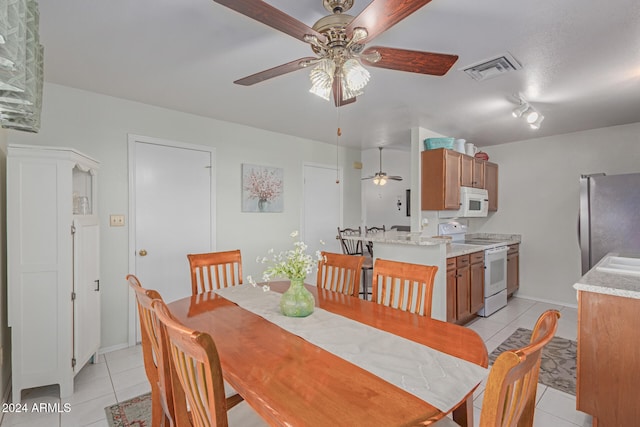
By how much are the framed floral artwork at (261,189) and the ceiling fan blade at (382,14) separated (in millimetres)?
2717

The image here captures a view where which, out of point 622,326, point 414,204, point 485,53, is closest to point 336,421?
point 622,326

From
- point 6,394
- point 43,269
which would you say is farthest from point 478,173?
point 6,394

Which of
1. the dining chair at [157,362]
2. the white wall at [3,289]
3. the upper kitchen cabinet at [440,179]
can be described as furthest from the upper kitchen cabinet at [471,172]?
the white wall at [3,289]

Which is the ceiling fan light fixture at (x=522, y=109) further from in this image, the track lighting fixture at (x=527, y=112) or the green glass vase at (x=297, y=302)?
the green glass vase at (x=297, y=302)

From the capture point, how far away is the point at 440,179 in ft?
12.0

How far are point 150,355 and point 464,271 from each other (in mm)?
3043

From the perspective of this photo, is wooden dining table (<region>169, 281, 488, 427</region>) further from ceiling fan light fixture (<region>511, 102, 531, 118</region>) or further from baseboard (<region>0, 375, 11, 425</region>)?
ceiling fan light fixture (<region>511, 102, 531, 118</region>)

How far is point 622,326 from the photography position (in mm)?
1629

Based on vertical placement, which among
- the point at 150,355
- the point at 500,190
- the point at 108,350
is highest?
the point at 500,190

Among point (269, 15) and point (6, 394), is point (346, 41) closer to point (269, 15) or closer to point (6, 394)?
point (269, 15)

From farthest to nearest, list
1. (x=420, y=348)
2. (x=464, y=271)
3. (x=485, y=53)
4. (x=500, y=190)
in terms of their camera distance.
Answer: (x=500, y=190), (x=464, y=271), (x=485, y=53), (x=420, y=348)

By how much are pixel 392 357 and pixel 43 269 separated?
2.41 m

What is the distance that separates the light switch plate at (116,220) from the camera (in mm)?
2863

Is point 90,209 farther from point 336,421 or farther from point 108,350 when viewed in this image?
point 336,421
